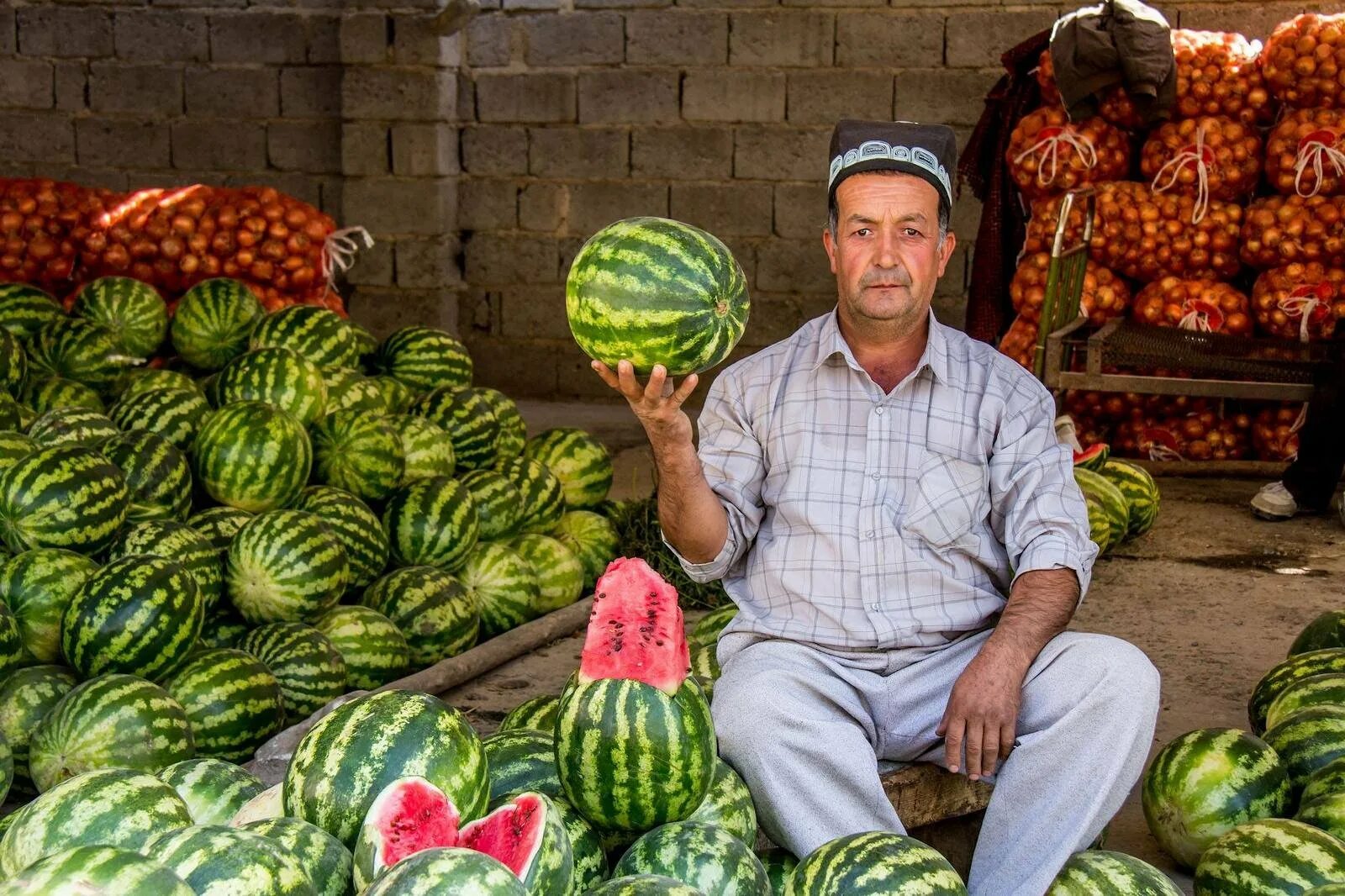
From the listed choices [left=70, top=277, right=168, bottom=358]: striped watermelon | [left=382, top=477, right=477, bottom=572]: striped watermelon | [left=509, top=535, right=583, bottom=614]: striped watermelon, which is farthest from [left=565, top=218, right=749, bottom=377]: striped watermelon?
[left=70, top=277, right=168, bottom=358]: striped watermelon

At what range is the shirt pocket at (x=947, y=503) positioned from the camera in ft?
8.79

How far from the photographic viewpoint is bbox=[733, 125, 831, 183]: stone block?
27.1ft

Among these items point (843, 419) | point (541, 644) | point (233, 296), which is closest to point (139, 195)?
point (233, 296)

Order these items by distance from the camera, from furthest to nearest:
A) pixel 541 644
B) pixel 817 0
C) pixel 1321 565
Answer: pixel 817 0 < pixel 1321 565 < pixel 541 644

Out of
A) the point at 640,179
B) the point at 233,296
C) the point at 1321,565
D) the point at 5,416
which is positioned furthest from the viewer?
the point at 640,179

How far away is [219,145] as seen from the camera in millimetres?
8953

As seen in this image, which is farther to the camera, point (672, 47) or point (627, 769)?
point (672, 47)

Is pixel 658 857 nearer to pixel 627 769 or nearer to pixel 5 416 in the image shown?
pixel 627 769

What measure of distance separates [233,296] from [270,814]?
2956mm

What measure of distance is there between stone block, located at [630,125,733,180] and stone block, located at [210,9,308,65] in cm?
217

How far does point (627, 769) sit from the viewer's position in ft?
6.68

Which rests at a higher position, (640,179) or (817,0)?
(817,0)

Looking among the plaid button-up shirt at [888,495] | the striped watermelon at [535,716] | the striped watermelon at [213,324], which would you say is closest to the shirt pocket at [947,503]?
the plaid button-up shirt at [888,495]

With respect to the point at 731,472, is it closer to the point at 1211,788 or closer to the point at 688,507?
the point at 688,507
